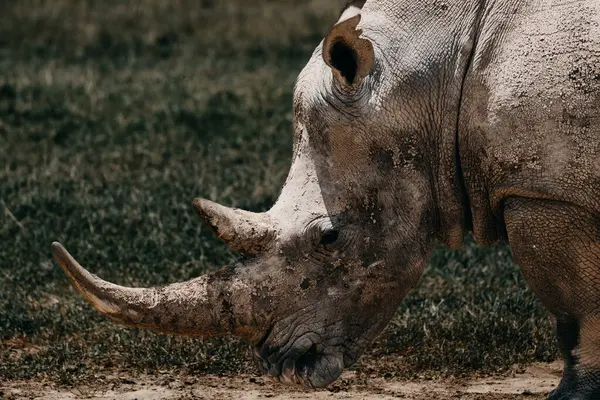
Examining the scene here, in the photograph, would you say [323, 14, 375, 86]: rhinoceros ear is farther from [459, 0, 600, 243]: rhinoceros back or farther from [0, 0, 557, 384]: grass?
[0, 0, 557, 384]: grass

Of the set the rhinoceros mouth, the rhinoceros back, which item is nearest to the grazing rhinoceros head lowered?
the rhinoceros mouth

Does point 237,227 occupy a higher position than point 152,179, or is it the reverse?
point 152,179

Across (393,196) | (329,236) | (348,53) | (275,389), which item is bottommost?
(275,389)

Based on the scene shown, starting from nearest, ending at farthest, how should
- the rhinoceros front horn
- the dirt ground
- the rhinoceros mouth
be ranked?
1. the rhinoceros front horn
2. the rhinoceros mouth
3. the dirt ground

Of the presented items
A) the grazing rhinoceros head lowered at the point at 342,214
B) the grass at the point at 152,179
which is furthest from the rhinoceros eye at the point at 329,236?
the grass at the point at 152,179

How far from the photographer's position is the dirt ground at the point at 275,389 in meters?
6.71

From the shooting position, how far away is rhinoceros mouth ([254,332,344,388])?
219 inches

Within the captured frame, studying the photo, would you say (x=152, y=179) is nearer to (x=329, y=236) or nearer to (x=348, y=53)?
(x=329, y=236)

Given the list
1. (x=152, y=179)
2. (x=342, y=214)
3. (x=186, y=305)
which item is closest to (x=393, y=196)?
(x=342, y=214)

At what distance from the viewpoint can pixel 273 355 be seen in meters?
5.57

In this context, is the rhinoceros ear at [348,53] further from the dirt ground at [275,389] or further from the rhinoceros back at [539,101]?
the dirt ground at [275,389]

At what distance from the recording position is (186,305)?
5.43 meters

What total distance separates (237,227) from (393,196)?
66 cm

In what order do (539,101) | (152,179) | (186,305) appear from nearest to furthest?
(539,101) → (186,305) → (152,179)
